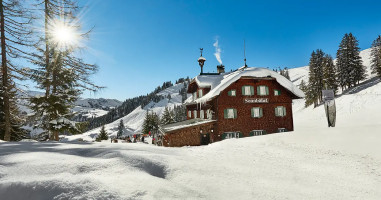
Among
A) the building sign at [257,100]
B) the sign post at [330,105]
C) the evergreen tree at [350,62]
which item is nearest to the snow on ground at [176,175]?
the sign post at [330,105]

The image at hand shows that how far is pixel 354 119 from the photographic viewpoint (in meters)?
32.3

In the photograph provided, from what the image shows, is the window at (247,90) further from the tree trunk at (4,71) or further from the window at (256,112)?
the tree trunk at (4,71)

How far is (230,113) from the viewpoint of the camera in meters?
21.7

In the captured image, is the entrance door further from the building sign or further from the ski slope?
the ski slope

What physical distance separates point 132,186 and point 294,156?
21.0ft

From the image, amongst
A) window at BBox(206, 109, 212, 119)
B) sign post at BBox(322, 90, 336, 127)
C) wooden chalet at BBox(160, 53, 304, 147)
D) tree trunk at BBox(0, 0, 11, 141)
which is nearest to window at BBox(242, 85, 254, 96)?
wooden chalet at BBox(160, 53, 304, 147)

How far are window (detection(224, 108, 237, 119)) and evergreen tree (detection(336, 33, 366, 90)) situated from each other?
4347cm

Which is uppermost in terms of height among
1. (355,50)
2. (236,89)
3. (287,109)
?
(355,50)

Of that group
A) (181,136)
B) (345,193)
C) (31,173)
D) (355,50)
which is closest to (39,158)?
(31,173)

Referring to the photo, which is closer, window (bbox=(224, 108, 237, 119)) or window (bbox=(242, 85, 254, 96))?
window (bbox=(224, 108, 237, 119))

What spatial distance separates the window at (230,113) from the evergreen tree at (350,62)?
43468mm

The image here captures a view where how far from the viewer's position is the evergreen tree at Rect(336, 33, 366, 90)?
157 feet

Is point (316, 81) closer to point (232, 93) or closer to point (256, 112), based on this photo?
point (256, 112)

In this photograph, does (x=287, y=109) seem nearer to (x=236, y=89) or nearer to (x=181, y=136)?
(x=236, y=89)
